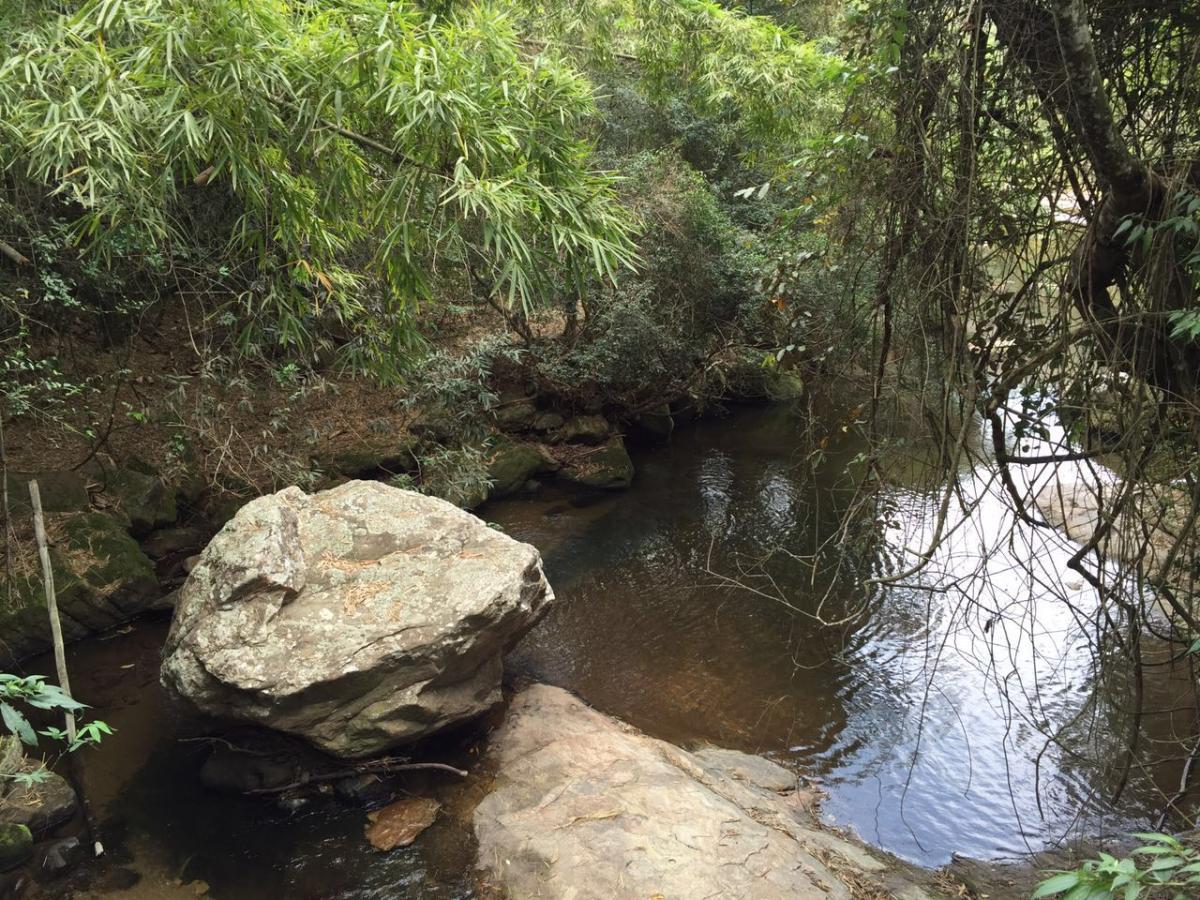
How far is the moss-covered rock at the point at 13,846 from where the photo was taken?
10.1ft

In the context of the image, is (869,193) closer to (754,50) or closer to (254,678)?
(254,678)

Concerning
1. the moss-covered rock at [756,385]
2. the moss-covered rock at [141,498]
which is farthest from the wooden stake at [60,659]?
the moss-covered rock at [756,385]

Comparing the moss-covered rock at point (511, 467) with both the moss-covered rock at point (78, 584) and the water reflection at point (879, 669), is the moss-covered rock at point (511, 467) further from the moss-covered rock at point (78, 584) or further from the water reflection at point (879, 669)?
the moss-covered rock at point (78, 584)

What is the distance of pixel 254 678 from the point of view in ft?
11.0

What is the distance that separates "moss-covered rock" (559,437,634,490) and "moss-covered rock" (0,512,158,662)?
4.21 meters

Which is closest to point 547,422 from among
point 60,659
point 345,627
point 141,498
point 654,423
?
point 654,423

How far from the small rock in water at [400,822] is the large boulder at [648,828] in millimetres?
263

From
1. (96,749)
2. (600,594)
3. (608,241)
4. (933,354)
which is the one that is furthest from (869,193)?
(96,749)

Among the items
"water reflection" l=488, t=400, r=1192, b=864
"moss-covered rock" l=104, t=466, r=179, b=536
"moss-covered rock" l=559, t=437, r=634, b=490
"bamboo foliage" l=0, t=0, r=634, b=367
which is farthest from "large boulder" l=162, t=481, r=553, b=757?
"moss-covered rock" l=559, t=437, r=634, b=490

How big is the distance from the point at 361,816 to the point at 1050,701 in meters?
3.92

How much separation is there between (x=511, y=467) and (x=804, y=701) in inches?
163

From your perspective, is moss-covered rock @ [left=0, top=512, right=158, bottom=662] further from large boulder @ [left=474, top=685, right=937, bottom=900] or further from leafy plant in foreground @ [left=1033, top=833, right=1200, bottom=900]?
leafy plant in foreground @ [left=1033, top=833, right=1200, bottom=900]

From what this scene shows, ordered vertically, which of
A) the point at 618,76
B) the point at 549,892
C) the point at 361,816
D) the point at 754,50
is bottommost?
the point at 361,816

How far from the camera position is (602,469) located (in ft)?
27.0
